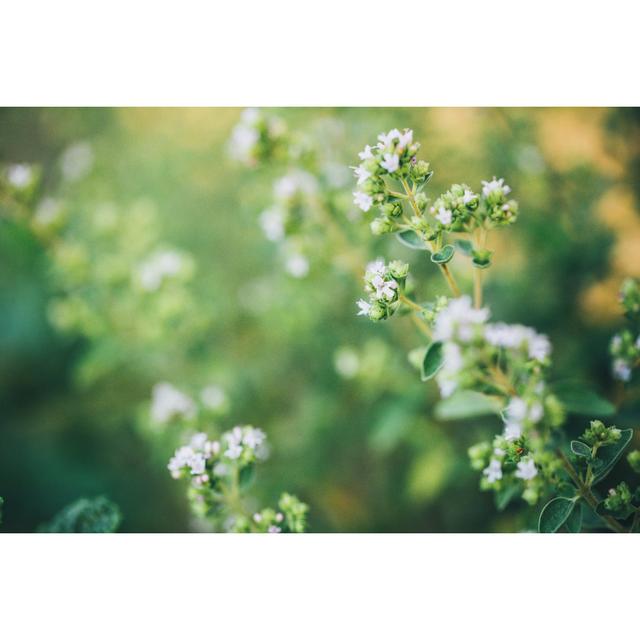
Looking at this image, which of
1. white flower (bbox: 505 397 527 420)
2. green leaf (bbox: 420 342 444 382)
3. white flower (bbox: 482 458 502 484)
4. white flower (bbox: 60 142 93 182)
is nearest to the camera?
white flower (bbox: 505 397 527 420)

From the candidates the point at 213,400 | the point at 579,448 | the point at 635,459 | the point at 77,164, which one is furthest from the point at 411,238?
the point at 77,164

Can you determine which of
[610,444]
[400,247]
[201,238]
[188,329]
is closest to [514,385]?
[610,444]

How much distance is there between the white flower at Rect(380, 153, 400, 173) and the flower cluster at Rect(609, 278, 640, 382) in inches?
26.2

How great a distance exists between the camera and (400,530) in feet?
7.39

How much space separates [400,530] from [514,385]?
4.37 ft

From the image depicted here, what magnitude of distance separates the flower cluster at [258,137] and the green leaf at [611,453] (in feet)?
4.07

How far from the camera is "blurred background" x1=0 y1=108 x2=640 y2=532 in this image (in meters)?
2.10

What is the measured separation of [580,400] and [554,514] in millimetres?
331

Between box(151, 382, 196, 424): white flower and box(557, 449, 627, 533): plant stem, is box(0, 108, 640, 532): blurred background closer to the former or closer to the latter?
box(151, 382, 196, 424): white flower

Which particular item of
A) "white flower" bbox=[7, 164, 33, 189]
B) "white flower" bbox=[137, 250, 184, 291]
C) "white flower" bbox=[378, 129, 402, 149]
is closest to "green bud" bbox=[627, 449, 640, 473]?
"white flower" bbox=[378, 129, 402, 149]

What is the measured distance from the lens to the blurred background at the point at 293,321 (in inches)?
82.8

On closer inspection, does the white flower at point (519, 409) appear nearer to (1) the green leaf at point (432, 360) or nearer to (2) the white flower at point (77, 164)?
(1) the green leaf at point (432, 360)
